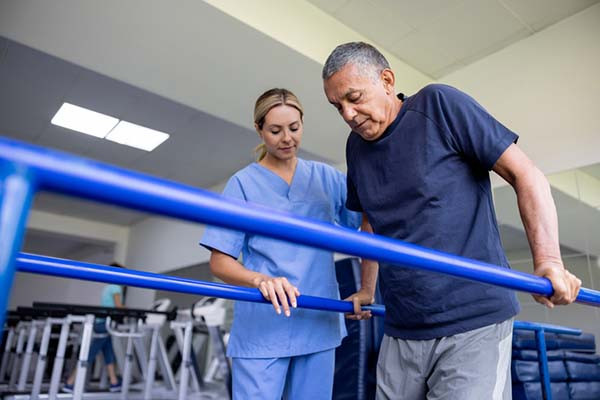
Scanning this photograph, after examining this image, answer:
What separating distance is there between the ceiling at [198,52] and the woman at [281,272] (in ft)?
4.90

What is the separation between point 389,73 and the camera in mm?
1160

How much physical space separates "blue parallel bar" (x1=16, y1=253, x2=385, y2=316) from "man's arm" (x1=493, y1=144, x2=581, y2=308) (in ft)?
1.68

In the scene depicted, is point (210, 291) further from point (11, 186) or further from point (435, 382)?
point (11, 186)

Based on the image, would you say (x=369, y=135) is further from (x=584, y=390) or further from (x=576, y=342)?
(x=576, y=342)

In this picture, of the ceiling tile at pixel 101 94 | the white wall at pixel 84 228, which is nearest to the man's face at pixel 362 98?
the ceiling tile at pixel 101 94

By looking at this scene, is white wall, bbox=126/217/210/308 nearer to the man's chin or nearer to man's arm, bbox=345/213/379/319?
man's arm, bbox=345/213/379/319

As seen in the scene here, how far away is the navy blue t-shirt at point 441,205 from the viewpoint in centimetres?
98

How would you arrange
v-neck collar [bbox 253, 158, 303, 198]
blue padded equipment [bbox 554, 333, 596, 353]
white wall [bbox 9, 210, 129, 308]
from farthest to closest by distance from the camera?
white wall [bbox 9, 210, 129, 308] → blue padded equipment [bbox 554, 333, 596, 353] → v-neck collar [bbox 253, 158, 303, 198]

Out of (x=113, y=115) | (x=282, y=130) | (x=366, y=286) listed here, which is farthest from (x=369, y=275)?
(x=113, y=115)

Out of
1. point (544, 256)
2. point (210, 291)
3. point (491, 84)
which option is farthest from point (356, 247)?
point (491, 84)

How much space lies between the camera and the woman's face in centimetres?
135

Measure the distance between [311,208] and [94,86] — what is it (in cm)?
391

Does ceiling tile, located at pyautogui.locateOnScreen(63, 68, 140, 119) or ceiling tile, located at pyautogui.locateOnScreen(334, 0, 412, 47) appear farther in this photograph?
ceiling tile, located at pyautogui.locateOnScreen(63, 68, 140, 119)

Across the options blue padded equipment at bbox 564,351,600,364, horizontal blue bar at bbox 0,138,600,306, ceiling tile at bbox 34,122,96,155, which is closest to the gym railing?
horizontal blue bar at bbox 0,138,600,306
